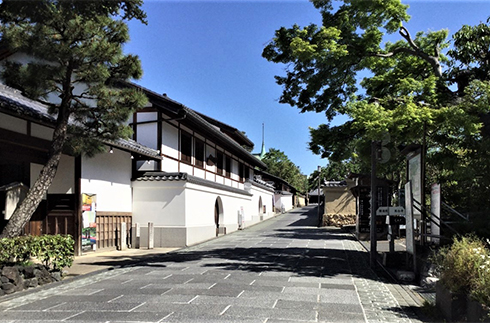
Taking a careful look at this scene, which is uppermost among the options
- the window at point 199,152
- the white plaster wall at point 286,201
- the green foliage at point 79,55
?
the green foliage at point 79,55

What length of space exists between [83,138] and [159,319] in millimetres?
5996

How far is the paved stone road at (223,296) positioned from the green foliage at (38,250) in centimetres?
67

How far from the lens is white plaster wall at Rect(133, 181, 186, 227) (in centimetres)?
1733

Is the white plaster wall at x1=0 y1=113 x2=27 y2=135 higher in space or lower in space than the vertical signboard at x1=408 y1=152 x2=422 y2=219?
higher

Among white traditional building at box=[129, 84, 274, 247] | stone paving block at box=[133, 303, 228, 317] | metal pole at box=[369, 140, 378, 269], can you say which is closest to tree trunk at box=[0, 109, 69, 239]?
stone paving block at box=[133, 303, 228, 317]

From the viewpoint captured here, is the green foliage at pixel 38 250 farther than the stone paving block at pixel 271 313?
Yes

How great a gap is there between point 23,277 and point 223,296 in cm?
405

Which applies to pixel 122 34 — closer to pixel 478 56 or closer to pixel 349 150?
pixel 349 150

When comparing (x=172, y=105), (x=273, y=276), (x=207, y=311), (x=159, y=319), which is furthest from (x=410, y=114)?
(x=172, y=105)

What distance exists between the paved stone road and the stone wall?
0.32 meters

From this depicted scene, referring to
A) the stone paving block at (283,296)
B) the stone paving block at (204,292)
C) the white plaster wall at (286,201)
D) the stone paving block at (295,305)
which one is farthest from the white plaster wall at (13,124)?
the white plaster wall at (286,201)

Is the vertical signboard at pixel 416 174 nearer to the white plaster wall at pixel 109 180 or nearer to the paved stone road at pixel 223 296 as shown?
the paved stone road at pixel 223 296

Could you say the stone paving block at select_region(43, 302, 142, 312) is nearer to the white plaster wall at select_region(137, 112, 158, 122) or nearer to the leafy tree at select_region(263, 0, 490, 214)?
the leafy tree at select_region(263, 0, 490, 214)

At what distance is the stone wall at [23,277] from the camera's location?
774cm
